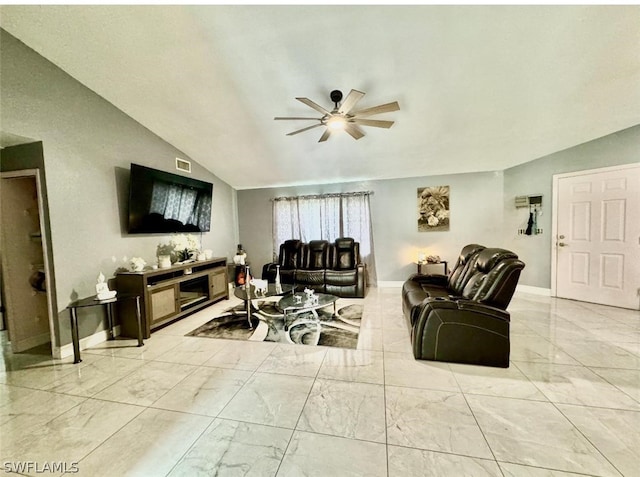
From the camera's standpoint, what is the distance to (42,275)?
2.88 m

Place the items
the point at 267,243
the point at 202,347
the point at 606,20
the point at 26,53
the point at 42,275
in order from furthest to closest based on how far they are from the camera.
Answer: the point at 267,243
the point at 42,275
the point at 202,347
the point at 26,53
the point at 606,20

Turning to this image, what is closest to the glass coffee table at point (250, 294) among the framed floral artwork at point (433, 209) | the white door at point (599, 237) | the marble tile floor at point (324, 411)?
the marble tile floor at point (324, 411)

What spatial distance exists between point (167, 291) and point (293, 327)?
174cm

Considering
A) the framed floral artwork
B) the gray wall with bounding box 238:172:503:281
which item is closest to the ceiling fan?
the gray wall with bounding box 238:172:503:281

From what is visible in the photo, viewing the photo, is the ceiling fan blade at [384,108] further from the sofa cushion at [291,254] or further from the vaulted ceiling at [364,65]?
the sofa cushion at [291,254]

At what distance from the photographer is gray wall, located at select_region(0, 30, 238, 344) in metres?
Answer: 2.29

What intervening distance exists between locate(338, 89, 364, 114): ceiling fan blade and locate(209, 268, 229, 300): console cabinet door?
10.8ft

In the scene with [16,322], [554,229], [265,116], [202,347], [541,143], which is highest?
[265,116]

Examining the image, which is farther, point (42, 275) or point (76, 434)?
point (42, 275)

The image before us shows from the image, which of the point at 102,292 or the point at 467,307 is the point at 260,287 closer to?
the point at 102,292

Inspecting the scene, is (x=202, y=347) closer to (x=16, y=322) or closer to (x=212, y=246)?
(x=16, y=322)

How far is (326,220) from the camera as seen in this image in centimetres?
549

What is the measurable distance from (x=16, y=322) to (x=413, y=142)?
543 centimetres

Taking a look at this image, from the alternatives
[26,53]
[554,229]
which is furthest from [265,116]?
[554,229]
